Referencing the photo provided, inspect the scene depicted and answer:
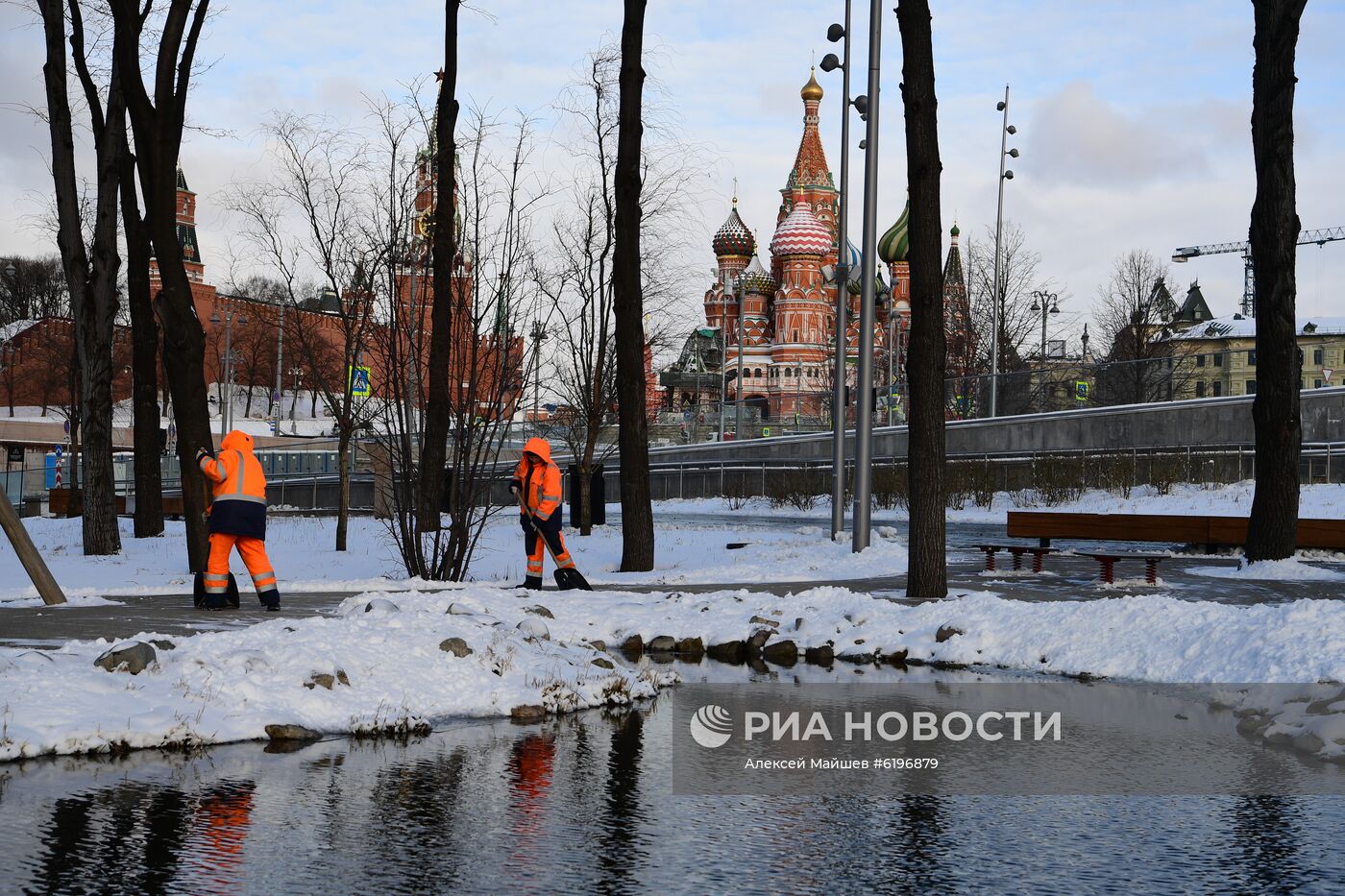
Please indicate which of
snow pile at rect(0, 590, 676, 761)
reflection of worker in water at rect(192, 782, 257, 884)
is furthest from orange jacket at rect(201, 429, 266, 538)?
reflection of worker in water at rect(192, 782, 257, 884)

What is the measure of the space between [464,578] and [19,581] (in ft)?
19.9

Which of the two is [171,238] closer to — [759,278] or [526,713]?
[526,713]

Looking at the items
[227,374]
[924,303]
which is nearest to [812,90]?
[227,374]

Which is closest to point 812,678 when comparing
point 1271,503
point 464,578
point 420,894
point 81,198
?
point 420,894

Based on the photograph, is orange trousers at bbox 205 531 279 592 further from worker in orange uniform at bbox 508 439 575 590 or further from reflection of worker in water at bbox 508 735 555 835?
reflection of worker in water at bbox 508 735 555 835

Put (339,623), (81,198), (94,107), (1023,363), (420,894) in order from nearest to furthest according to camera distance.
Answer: (420,894) < (339,623) < (94,107) < (81,198) < (1023,363)

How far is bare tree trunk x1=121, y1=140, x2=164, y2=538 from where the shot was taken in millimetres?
24672

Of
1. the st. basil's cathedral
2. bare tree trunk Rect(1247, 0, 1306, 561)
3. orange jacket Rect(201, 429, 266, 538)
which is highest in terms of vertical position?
the st. basil's cathedral

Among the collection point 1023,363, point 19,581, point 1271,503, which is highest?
point 1023,363

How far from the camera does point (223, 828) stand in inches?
232

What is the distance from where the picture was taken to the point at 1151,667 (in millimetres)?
10867

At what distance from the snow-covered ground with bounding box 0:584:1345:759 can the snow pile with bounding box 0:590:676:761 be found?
0.01 metres

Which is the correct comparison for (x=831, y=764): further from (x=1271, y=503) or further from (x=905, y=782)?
(x=1271, y=503)

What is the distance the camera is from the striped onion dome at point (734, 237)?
117 metres
